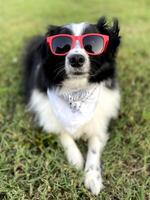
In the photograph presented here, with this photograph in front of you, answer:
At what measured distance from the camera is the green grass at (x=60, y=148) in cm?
322

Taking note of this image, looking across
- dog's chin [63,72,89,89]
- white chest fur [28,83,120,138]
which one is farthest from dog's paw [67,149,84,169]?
dog's chin [63,72,89,89]

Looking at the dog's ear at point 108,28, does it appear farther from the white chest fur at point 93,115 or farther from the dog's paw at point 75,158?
the dog's paw at point 75,158

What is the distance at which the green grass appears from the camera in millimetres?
3221

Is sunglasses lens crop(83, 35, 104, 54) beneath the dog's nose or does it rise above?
above

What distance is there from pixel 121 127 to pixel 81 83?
0.78 m

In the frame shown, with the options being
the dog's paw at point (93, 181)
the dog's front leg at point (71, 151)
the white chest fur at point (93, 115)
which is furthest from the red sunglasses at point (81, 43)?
the dog's paw at point (93, 181)

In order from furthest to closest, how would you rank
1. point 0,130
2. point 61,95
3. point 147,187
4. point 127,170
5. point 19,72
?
point 19,72 < point 0,130 < point 61,95 < point 127,170 < point 147,187

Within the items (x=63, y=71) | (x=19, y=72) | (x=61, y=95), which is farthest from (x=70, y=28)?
(x=19, y=72)

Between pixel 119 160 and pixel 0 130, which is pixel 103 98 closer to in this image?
pixel 119 160

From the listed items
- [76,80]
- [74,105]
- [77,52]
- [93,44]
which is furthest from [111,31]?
[74,105]

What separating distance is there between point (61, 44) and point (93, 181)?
1216 millimetres

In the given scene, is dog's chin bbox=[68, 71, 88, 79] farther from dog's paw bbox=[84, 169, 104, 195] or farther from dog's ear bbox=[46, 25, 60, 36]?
dog's paw bbox=[84, 169, 104, 195]

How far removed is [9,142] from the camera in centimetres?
383

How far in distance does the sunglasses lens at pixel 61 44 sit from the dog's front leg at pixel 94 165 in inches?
38.2
